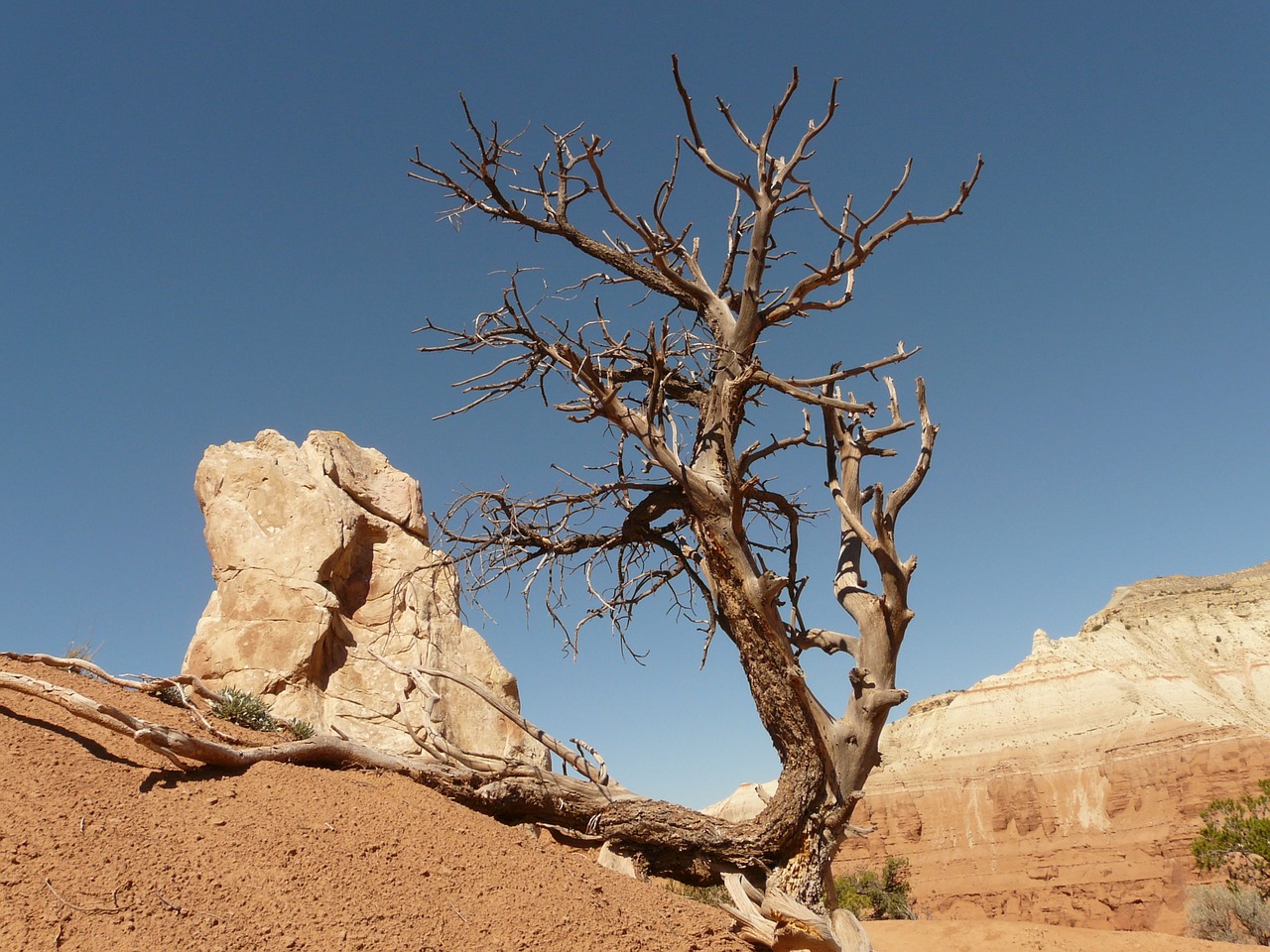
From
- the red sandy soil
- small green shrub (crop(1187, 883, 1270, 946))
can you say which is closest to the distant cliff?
small green shrub (crop(1187, 883, 1270, 946))

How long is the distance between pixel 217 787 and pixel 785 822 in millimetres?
3868

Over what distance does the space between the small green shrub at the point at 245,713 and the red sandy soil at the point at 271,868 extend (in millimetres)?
1238

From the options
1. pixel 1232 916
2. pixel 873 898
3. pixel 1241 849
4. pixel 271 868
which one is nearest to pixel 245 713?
pixel 271 868

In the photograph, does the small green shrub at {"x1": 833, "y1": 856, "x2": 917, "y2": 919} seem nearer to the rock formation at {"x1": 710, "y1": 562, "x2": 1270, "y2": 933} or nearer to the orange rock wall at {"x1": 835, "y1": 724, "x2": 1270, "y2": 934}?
the rock formation at {"x1": 710, "y1": 562, "x2": 1270, "y2": 933}

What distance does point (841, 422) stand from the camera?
7.40 meters

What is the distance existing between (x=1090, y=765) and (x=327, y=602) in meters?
48.9

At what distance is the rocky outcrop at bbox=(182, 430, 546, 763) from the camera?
12.9m

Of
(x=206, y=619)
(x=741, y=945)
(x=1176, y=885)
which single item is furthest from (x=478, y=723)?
(x=1176, y=885)

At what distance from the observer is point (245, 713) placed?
22.3 ft

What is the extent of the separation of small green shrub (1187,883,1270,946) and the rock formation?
2404 centimetres

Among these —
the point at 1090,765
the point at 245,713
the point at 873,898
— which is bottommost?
the point at 873,898

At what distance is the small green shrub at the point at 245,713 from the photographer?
22.0 ft

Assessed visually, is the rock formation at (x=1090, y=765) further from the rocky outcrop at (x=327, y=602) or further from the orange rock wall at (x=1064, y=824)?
the rocky outcrop at (x=327, y=602)

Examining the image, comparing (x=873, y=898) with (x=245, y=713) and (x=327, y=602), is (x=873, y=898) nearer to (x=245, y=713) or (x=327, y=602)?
(x=327, y=602)
